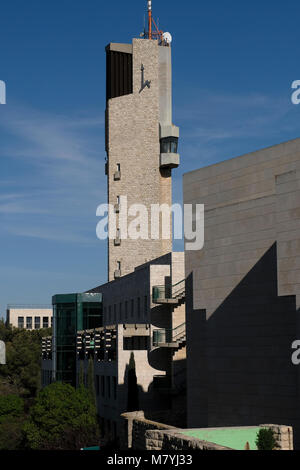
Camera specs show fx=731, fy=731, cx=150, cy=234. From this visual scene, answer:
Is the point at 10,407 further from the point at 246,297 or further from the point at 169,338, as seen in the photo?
the point at 246,297

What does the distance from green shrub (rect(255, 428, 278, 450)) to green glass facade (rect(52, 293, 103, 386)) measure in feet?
126

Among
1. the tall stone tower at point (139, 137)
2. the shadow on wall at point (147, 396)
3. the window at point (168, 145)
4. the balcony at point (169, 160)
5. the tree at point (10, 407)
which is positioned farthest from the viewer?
the window at point (168, 145)

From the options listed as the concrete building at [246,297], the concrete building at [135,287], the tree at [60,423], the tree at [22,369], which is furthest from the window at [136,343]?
the tree at [22,369]

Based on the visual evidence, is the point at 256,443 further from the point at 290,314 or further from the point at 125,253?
the point at 125,253

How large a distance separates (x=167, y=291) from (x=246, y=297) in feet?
59.1

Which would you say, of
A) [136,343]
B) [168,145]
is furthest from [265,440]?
[168,145]

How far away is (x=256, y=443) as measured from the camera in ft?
100

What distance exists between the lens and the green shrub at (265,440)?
99.3 feet

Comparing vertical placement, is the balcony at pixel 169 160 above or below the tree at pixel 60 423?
above

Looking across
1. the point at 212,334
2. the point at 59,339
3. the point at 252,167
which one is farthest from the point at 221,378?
the point at 59,339

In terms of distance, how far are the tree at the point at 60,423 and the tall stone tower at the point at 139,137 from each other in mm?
23703

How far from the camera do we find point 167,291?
54.9 meters

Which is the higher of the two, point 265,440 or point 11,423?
point 265,440

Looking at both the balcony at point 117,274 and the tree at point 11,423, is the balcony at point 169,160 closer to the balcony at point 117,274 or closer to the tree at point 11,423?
the balcony at point 117,274
